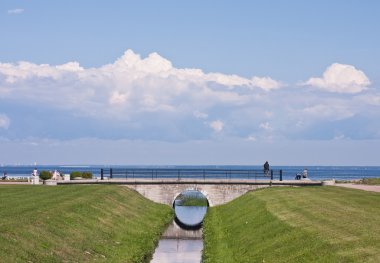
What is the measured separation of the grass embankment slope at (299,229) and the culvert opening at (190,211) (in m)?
3.08

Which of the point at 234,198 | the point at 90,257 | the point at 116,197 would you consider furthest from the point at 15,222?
the point at 234,198

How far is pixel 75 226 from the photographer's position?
42.3 m

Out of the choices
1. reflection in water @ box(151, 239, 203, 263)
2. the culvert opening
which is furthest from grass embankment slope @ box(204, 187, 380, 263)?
the culvert opening

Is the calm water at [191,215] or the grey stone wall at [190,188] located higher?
the grey stone wall at [190,188]

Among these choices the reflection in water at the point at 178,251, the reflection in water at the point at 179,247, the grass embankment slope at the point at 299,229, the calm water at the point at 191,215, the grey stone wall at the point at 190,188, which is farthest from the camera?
the grey stone wall at the point at 190,188

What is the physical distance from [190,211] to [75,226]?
47.6m

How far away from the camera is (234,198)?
7688cm

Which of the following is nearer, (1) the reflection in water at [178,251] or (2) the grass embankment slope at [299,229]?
(2) the grass embankment slope at [299,229]

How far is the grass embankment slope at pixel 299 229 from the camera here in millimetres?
30859

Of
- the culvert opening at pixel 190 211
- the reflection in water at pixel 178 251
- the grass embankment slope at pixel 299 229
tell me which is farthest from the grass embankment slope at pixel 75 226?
the grass embankment slope at pixel 299 229

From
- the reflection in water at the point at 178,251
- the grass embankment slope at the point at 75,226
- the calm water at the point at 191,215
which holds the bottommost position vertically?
the reflection in water at the point at 178,251

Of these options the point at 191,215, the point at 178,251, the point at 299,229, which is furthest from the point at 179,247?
the point at 191,215

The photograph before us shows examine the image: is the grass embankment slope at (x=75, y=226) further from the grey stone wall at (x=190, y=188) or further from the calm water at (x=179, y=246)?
the grey stone wall at (x=190, y=188)

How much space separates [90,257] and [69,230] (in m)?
4.52
